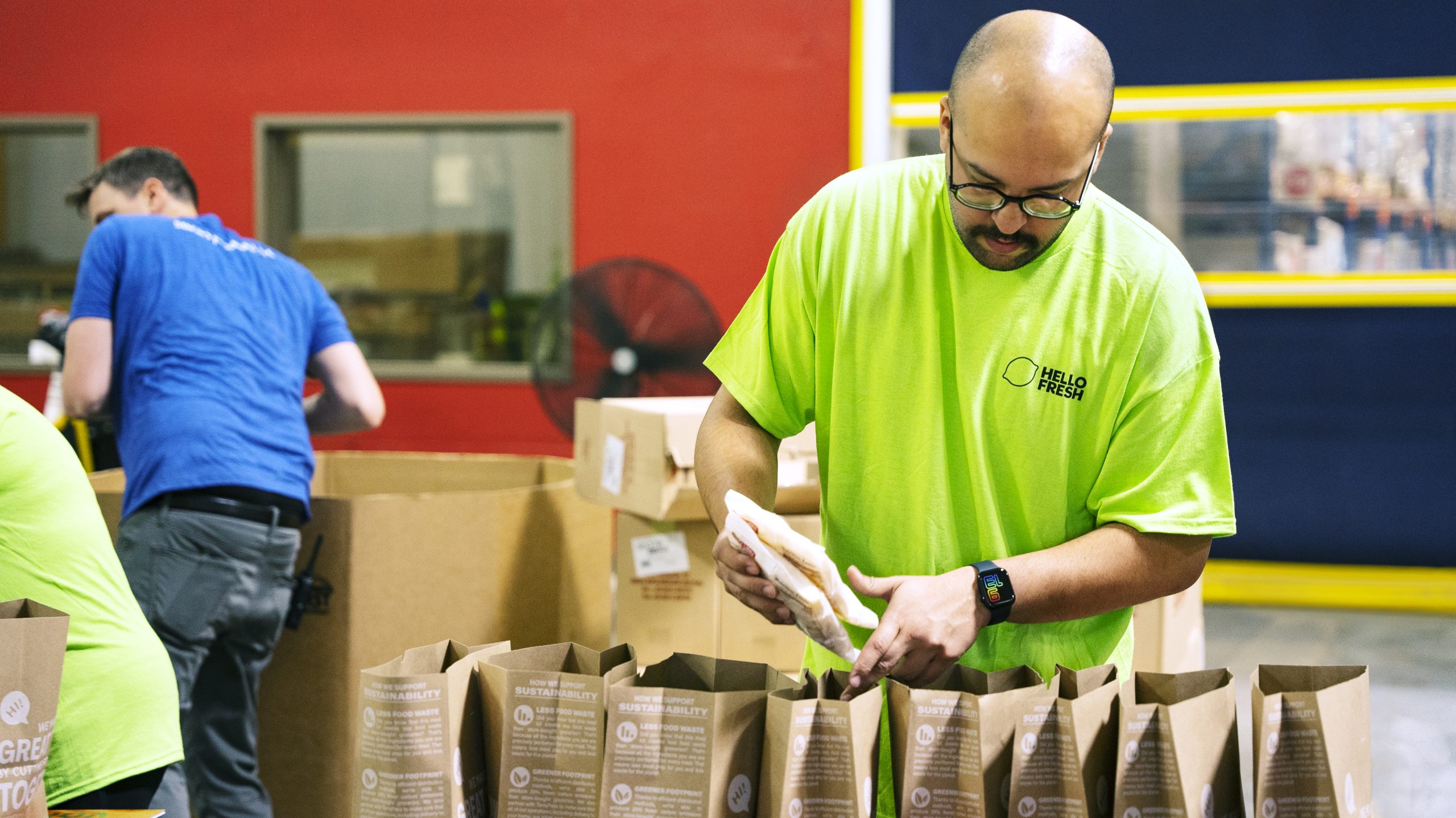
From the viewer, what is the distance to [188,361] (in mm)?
2486

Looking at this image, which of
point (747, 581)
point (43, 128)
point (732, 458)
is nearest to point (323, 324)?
point (732, 458)

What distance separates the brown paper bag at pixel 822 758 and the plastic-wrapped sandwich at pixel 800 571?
0.40 ft

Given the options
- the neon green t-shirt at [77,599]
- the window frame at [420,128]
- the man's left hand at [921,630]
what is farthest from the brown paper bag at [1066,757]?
the window frame at [420,128]

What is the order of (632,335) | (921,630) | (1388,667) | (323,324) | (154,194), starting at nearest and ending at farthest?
(921,630) < (154,194) < (323,324) < (1388,667) < (632,335)

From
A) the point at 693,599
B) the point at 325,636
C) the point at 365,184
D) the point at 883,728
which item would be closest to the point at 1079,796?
the point at 883,728

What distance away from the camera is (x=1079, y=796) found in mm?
1083

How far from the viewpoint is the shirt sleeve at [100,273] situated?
245 centimetres

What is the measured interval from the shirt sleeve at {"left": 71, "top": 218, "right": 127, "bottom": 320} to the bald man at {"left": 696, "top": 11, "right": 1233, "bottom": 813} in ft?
5.26

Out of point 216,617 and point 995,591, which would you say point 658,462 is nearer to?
point 216,617

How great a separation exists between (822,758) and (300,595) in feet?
6.08

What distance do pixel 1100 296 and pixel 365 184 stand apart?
5.23 meters

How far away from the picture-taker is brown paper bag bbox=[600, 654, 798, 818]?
1097mm

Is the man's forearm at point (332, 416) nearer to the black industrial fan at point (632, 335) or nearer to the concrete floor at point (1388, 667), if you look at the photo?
the black industrial fan at point (632, 335)

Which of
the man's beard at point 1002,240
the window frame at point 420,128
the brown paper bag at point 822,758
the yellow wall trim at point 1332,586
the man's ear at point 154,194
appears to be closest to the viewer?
the brown paper bag at point 822,758
